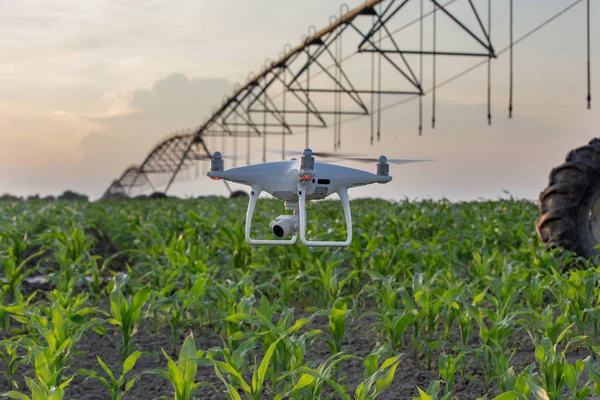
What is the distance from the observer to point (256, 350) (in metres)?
5.07

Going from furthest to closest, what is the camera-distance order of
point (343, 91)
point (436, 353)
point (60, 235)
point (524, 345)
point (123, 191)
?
1. point (123, 191)
2. point (343, 91)
3. point (60, 235)
4. point (524, 345)
5. point (436, 353)

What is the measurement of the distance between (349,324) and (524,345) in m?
1.43

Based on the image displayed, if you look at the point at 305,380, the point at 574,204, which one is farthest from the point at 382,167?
the point at 574,204

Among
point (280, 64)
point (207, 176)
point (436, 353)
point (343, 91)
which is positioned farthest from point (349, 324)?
point (280, 64)

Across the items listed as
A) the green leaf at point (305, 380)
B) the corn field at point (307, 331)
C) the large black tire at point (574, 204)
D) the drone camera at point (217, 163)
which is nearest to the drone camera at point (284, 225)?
the drone camera at point (217, 163)

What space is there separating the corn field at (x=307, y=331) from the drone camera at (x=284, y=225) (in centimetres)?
117

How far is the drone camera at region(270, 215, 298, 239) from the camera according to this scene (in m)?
1.26

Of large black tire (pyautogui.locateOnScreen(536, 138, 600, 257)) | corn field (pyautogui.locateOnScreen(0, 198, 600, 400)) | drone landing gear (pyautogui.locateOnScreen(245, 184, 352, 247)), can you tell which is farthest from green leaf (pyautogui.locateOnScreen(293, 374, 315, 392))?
large black tire (pyautogui.locateOnScreen(536, 138, 600, 257))

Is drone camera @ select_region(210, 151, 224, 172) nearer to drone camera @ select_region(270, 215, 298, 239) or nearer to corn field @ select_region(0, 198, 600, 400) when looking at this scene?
drone camera @ select_region(270, 215, 298, 239)

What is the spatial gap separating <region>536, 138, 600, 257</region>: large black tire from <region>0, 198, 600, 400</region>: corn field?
0.68ft

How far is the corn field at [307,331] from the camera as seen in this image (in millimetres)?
3576

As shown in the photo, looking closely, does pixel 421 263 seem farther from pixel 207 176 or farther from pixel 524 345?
pixel 207 176

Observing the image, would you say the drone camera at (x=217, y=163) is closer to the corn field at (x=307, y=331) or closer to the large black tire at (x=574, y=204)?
the corn field at (x=307, y=331)

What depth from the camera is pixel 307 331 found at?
5.07 meters
